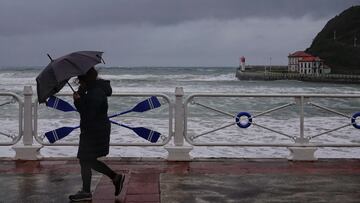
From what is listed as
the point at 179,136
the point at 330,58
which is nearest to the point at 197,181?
the point at 179,136

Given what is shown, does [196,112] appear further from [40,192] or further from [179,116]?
[40,192]

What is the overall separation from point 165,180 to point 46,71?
7.27ft

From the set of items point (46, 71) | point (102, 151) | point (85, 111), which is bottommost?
point (102, 151)

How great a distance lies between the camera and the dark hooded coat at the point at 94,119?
509cm

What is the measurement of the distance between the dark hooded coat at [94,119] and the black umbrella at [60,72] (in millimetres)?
271

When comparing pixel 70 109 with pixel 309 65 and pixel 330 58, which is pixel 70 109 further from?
pixel 330 58

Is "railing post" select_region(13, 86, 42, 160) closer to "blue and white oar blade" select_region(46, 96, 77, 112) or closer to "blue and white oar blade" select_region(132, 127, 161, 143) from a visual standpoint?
"blue and white oar blade" select_region(46, 96, 77, 112)

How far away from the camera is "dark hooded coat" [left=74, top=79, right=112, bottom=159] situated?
5086 mm

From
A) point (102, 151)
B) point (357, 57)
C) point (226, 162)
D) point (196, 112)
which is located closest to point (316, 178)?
point (226, 162)

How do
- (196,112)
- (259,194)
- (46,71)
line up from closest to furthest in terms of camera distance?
1. (46,71)
2. (259,194)
3. (196,112)

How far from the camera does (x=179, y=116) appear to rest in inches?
309

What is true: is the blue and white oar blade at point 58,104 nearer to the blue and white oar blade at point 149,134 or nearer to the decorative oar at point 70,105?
the decorative oar at point 70,105


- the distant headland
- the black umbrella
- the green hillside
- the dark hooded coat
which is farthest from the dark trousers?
the green hillside

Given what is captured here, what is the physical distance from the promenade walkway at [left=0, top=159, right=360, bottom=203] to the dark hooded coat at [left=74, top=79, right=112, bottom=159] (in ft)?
1.95
